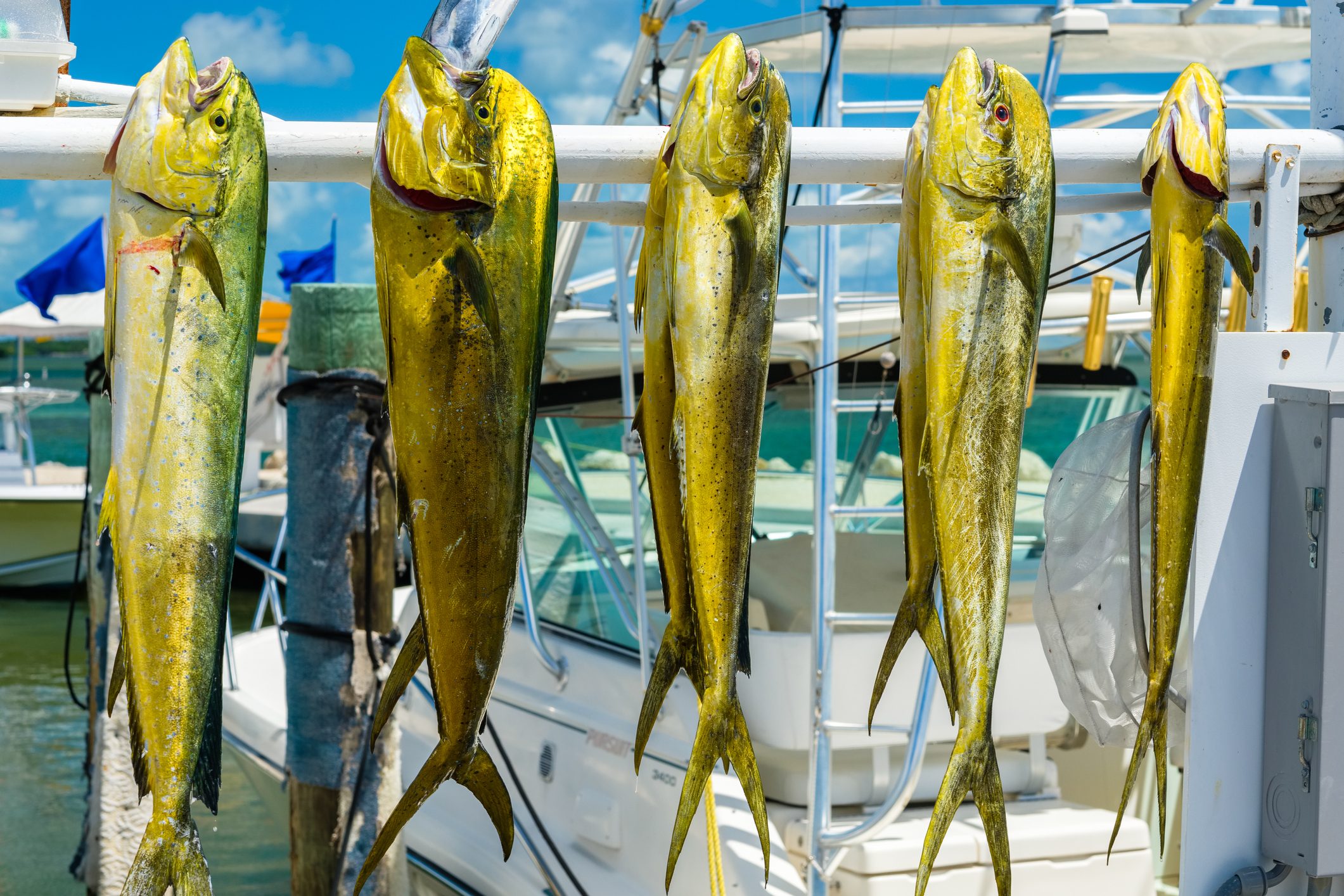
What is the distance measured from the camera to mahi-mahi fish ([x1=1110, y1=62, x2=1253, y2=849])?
1747 mm

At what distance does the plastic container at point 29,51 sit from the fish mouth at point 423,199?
2.09 feet

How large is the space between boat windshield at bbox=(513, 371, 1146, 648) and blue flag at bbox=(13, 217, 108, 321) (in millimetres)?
6660

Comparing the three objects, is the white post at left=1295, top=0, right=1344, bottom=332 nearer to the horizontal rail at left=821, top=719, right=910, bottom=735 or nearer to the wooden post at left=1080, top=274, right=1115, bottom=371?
the horizontal rail at left=821, top=719, right=910, bottom=735

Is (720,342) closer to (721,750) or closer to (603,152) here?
(603,152)

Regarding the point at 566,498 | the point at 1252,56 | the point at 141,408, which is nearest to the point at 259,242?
the point at 141,408

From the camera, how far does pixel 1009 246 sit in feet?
5.29

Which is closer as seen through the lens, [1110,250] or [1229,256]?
[1229,256]

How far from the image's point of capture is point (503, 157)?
1.46 metres

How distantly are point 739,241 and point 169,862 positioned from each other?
3.25ft

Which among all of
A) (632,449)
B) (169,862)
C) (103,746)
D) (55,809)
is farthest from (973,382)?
(55,809)

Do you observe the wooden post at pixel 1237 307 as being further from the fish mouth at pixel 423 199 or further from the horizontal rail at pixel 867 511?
the fish mouth at pixel 423 199

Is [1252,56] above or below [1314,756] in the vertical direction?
above

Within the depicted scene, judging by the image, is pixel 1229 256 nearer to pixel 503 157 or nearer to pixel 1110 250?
pixel 1110 250

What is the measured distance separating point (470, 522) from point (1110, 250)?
57.3 inches
